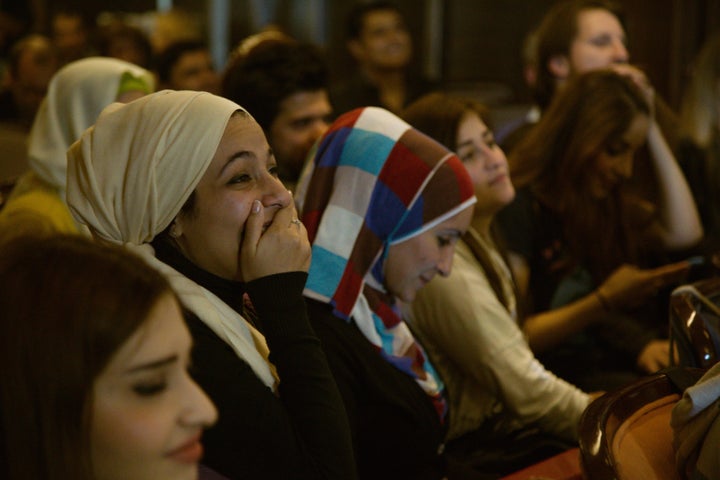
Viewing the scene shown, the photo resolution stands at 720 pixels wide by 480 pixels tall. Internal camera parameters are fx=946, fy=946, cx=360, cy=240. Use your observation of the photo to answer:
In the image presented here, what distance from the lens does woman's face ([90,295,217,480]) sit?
100cm

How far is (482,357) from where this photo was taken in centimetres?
210

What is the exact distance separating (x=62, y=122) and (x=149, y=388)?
1.80 meters

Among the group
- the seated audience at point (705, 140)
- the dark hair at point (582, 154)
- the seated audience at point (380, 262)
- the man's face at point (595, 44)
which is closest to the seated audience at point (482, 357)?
Answer: the seated audience at point (380, 262)

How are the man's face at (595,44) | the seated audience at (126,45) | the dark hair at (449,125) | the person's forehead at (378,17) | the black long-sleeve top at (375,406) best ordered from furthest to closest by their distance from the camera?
the seated audience at (126,45) → the person's forehead at (378,17) → the man's face at (595,44) → the dark hair at (449,125) → the black long-sleeve top at (375,406)

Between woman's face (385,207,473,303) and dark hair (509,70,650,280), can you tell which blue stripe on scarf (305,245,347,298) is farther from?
dark hair (509,70,650,280)

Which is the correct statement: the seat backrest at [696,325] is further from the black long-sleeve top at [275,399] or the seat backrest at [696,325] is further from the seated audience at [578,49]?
the seated audience at [578,49]

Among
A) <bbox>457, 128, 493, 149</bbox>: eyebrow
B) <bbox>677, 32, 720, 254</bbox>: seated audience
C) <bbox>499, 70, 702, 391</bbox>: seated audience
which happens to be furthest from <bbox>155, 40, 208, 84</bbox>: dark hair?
<bbox>457, 128, 493, 149</bbox>: eyebrow

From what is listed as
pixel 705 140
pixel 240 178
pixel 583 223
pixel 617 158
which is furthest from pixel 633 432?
pixel 705 140

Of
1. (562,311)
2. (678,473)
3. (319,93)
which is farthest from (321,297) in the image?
(319,93)

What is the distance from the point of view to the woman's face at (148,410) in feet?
3.27

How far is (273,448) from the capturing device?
1354 mm

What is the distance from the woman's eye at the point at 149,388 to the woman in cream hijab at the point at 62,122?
1.49 metres

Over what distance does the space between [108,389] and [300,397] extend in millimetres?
444

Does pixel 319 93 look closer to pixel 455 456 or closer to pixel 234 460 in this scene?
pixel 455 456
